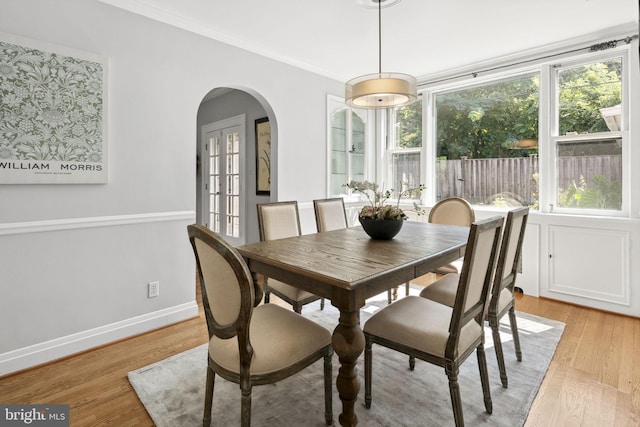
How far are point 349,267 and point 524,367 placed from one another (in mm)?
1482

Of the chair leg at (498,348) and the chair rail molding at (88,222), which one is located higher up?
the chair rail molding at (88,222)

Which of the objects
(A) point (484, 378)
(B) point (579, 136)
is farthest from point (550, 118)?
(A) point (484, 378)

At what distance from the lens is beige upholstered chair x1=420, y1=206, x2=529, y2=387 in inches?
75.5

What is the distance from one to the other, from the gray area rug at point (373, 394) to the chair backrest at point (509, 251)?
52cm

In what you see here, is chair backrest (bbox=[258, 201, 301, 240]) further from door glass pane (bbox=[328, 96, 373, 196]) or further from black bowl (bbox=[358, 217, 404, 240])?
door glass pane (bbox=[328, 96, 373, 196])

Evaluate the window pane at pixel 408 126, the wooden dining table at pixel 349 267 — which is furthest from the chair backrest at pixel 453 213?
the window pane at pixel 408 126

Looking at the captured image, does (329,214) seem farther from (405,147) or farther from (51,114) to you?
(51,114)

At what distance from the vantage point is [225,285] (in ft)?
4.48

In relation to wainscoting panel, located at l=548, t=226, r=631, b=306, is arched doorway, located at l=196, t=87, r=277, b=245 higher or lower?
higher

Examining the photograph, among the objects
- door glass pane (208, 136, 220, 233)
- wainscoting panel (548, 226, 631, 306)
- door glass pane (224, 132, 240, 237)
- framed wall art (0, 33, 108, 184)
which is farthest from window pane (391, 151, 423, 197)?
framed wall art (0, 33, 108, 184)

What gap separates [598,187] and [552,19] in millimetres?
1582

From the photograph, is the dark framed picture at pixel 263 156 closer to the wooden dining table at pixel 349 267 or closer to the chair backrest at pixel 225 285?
the wooden dining table at pixel 349 267

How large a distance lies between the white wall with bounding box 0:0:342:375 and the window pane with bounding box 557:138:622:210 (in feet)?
10.8

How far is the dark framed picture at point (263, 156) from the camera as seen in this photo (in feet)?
15.2
